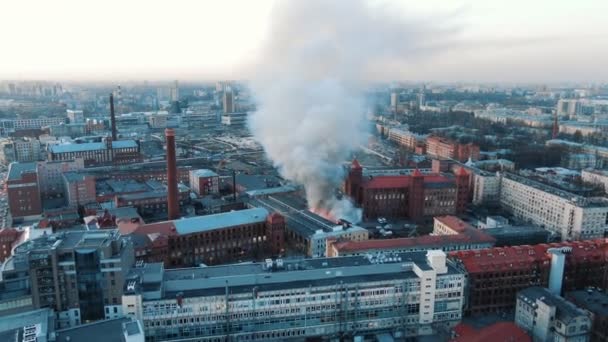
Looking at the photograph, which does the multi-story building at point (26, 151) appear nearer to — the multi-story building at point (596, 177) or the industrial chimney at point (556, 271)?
the industrial chimney at point (556, 271)

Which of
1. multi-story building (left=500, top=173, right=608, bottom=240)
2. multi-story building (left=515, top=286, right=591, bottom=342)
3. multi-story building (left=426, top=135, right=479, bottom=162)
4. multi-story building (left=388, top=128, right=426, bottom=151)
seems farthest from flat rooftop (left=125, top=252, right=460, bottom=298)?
multi-story building (left=388, top=128, right=426, bottom=151)

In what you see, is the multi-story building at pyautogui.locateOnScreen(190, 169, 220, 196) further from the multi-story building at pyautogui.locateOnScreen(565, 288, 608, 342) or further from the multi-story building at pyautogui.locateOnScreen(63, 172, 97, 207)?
the multi-story building at pyautogui.locateOnScreen(565, 288, 608, 342)

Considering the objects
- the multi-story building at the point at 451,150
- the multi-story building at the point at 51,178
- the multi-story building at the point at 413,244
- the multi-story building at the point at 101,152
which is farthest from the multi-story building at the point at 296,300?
the multi-story building at the point at 451,150

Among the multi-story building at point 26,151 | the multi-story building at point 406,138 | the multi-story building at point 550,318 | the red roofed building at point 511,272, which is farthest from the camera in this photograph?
the multi-story building at point 406,138

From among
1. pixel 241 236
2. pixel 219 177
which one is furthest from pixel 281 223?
pixel 219 177

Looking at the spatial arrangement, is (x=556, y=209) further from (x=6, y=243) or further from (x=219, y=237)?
(x=6, y=243)

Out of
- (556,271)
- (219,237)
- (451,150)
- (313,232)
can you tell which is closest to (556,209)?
(556,271)
